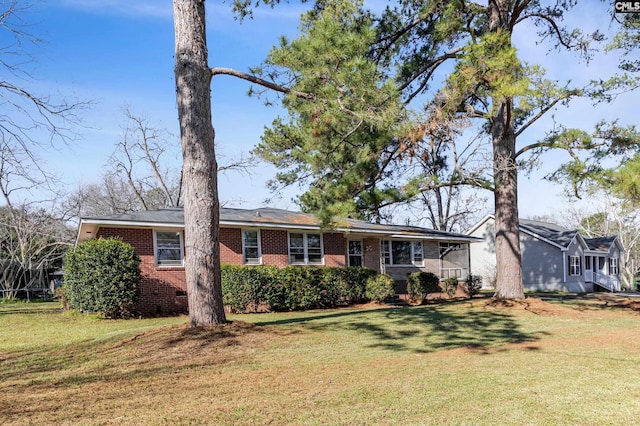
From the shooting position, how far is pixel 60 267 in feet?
103

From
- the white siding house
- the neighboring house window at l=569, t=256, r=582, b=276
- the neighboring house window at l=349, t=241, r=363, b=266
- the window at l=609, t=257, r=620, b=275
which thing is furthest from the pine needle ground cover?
the window at l=609, t=257, r=620, b=275

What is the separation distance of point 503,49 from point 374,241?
12.0 metres

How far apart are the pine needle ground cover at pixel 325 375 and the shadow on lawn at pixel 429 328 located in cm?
6

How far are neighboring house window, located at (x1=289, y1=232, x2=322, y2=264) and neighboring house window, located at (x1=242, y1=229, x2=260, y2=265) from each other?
142 centimetres

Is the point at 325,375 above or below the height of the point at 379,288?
above

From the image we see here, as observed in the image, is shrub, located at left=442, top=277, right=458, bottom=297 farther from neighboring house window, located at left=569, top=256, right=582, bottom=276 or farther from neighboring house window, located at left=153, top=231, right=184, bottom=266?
neighboring house window, located at left=569, top=256, right=582, bottom=276

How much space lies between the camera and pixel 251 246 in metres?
16.8

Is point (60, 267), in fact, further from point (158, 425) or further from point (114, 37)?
point (158, 425)

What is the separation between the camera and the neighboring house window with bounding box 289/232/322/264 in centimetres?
1780

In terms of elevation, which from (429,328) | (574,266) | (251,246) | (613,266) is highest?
(251,246)

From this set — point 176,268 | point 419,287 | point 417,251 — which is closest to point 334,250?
point 419,287

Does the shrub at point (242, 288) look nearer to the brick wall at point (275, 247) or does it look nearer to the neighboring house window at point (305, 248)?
the brick wall at point (275, 247)

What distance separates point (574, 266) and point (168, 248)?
26507 millimetres

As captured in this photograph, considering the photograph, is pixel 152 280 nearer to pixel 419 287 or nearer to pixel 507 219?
pixel 419 287
